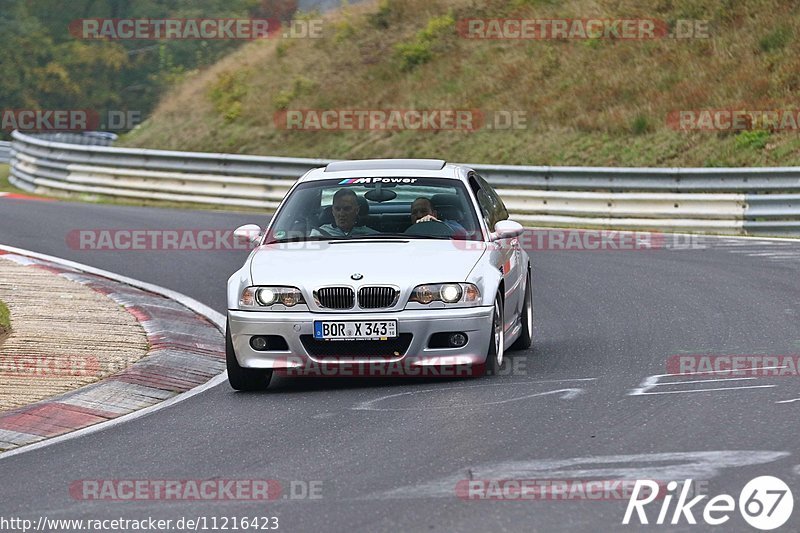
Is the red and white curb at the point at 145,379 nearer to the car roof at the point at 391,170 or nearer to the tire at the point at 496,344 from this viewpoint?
the car roof at the point at 391,170

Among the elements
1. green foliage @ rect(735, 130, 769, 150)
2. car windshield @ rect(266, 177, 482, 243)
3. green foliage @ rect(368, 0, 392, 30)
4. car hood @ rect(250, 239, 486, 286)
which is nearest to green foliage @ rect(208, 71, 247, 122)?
green foliage @ rect(368, 0, 392, 30)

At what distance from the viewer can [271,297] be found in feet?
30.8

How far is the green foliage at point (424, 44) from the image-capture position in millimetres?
33219

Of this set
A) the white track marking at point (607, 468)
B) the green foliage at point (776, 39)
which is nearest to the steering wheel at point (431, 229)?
the white track marking at point (607, 468)

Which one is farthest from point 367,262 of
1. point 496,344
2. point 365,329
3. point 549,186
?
point 549,186

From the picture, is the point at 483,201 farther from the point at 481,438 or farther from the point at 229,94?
the point at 229,94

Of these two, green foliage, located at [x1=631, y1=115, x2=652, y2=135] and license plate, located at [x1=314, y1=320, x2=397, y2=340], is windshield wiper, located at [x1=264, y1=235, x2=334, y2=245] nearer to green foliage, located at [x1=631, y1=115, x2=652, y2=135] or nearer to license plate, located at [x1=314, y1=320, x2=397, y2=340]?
license plate, located at [x1=314, y1=320, x2=397, y2=340]

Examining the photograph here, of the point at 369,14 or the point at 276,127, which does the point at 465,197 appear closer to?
the point at 276,127

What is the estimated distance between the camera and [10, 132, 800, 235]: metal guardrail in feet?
68.4

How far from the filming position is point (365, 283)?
9.25 metres

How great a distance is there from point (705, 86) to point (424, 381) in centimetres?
1968

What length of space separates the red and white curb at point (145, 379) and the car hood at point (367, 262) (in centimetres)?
106

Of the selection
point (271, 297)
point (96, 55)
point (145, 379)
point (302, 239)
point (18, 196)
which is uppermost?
point (96, 55)

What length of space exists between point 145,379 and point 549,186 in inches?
556
